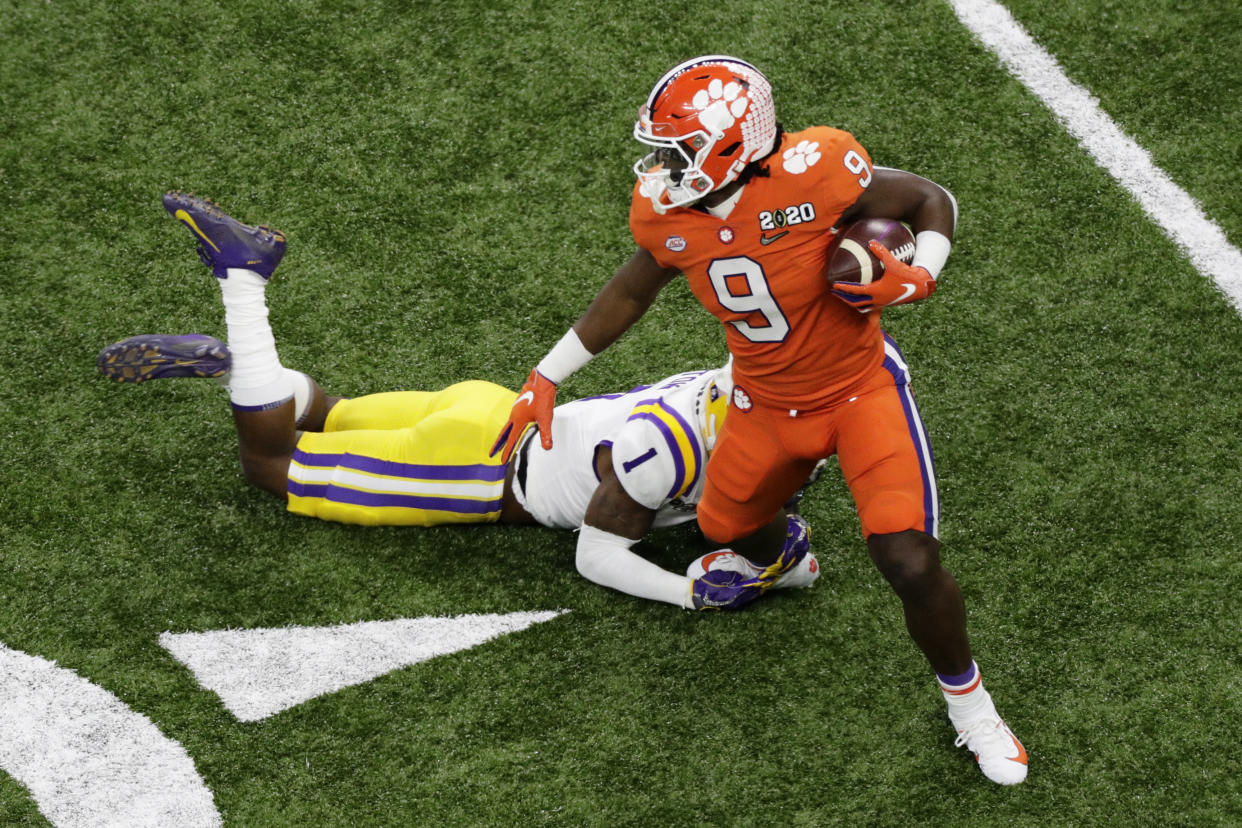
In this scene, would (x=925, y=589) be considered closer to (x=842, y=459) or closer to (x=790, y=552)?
(x=842, y=459)

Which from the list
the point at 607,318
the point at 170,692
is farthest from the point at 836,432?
the point at 170,692

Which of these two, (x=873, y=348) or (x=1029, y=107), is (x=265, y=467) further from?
(x=1029, y=107)

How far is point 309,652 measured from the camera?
12.0ft

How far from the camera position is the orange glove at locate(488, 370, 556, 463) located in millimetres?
3564

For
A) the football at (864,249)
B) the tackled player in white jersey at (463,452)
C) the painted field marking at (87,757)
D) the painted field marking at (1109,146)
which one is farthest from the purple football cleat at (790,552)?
the painted field marking at (1109,146)

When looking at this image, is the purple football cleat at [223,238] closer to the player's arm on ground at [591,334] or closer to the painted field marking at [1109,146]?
the player's arm on ground at [591,334]

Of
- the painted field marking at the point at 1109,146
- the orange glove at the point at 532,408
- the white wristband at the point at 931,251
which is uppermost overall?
the white wristband at the point at 931,251

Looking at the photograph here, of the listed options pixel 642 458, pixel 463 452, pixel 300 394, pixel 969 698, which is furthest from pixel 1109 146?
pixel 300 394

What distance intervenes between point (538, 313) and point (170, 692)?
1.73 meters

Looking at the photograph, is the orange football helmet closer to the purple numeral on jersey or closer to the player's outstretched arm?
the player's outstretched arm

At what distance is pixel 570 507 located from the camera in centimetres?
388

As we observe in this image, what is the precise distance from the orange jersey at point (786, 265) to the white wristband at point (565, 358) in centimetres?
37

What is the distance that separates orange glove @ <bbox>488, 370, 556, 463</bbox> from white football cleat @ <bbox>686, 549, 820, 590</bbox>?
58cm

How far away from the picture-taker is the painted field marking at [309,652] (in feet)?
11.7
